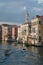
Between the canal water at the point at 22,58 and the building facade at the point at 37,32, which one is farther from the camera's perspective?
the building facade at the point at 37,32

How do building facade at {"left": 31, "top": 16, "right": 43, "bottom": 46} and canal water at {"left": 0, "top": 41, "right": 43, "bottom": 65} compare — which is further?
building facade at {"left": 31, "top": 16, "right": 43, "bottom": 46}

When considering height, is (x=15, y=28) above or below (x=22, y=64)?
above

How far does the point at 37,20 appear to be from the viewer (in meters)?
70.4

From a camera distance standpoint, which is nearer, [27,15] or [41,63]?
[41,63]

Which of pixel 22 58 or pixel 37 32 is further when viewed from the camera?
pixel 37 32

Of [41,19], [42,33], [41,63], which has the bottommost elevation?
[41,63]

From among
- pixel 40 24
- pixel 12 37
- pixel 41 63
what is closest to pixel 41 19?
pixel 40 24

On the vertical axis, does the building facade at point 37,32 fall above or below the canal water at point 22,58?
above

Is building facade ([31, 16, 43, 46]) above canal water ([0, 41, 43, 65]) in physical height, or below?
above

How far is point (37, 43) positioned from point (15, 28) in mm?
61187

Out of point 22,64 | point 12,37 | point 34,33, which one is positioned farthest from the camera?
point 12,37

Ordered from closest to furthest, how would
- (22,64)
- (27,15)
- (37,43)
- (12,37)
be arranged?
(22,64) < (37,43) < (27,15) < (12,37)

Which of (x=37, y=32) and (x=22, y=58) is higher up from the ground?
(x=37, y=32)

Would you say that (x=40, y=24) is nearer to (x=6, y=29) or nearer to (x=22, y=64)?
(x=22, y=64)
